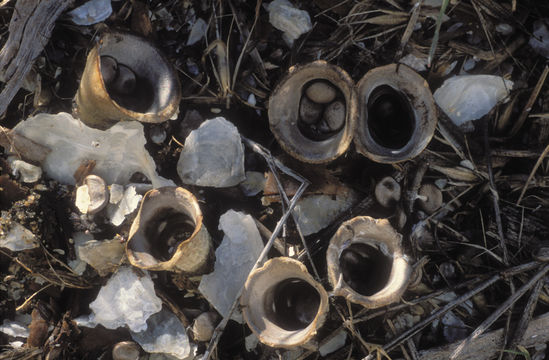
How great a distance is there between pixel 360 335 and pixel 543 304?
3.81 ft

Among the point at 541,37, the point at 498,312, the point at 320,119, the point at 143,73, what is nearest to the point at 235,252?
the point at 320,119

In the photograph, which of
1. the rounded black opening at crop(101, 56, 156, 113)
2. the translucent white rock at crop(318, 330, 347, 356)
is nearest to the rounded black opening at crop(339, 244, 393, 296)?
the translucent white rock at crop(318, 330, 347, 356)

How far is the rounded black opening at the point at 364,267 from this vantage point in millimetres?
2580

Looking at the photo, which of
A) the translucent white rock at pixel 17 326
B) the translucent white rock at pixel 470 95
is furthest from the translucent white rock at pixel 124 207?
the translucent white rock at pixel 470 95

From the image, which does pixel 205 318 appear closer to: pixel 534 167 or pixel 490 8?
pixel 534 167

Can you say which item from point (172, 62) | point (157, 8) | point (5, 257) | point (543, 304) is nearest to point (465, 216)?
point (543, 304)

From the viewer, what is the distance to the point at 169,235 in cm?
281

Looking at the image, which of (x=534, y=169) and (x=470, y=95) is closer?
(x=534, y=169)

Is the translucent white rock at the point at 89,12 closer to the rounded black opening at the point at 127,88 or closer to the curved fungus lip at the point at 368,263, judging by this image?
the rounded black opening at the point at 127,88

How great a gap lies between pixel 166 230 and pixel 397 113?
63.3 inches

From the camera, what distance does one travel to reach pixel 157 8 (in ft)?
9.46

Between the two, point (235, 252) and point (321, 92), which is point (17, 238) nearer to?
point (235, 252)

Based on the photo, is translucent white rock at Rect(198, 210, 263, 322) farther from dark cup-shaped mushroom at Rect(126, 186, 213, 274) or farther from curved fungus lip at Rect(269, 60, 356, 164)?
curved fungus lip at Rect(269, 60, 356, 164)

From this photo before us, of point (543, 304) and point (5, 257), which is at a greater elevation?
point (543, 304)
